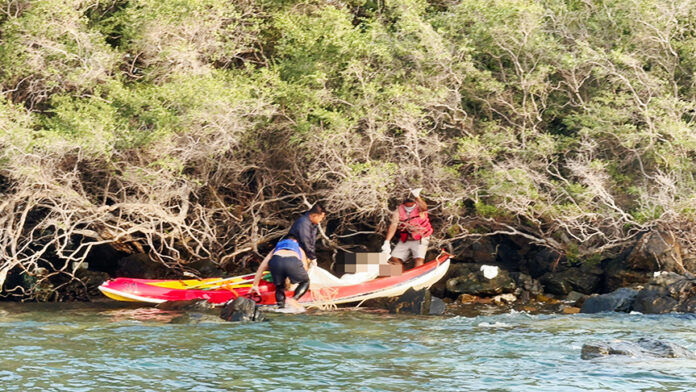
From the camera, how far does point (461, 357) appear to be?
440 inches

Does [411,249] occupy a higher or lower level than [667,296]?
higher

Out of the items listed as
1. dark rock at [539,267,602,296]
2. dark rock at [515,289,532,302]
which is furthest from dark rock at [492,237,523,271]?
dark rock at [515,289,532,302]

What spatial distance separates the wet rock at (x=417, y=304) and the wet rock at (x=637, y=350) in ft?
14.5

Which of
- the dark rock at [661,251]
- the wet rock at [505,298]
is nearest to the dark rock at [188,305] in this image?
the wet rock at [505,298]

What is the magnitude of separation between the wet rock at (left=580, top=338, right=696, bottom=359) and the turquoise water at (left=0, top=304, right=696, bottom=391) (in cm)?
17

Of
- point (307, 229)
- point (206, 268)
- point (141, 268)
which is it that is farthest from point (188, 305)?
point (141, 268)

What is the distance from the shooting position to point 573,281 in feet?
58.0

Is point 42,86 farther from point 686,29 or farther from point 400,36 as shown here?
point 686,29

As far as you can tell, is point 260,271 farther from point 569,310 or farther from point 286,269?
point 569,310

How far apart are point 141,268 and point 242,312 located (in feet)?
16.2

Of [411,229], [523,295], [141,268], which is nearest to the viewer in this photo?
[411,229]

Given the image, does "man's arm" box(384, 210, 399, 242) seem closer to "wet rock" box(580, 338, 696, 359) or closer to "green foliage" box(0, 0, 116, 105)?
"green foliage" box(0, 0, 116, 105)

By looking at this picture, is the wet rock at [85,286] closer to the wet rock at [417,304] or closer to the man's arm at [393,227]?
the man's arm at [393,227]

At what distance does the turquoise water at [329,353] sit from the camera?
9617 millimetres
